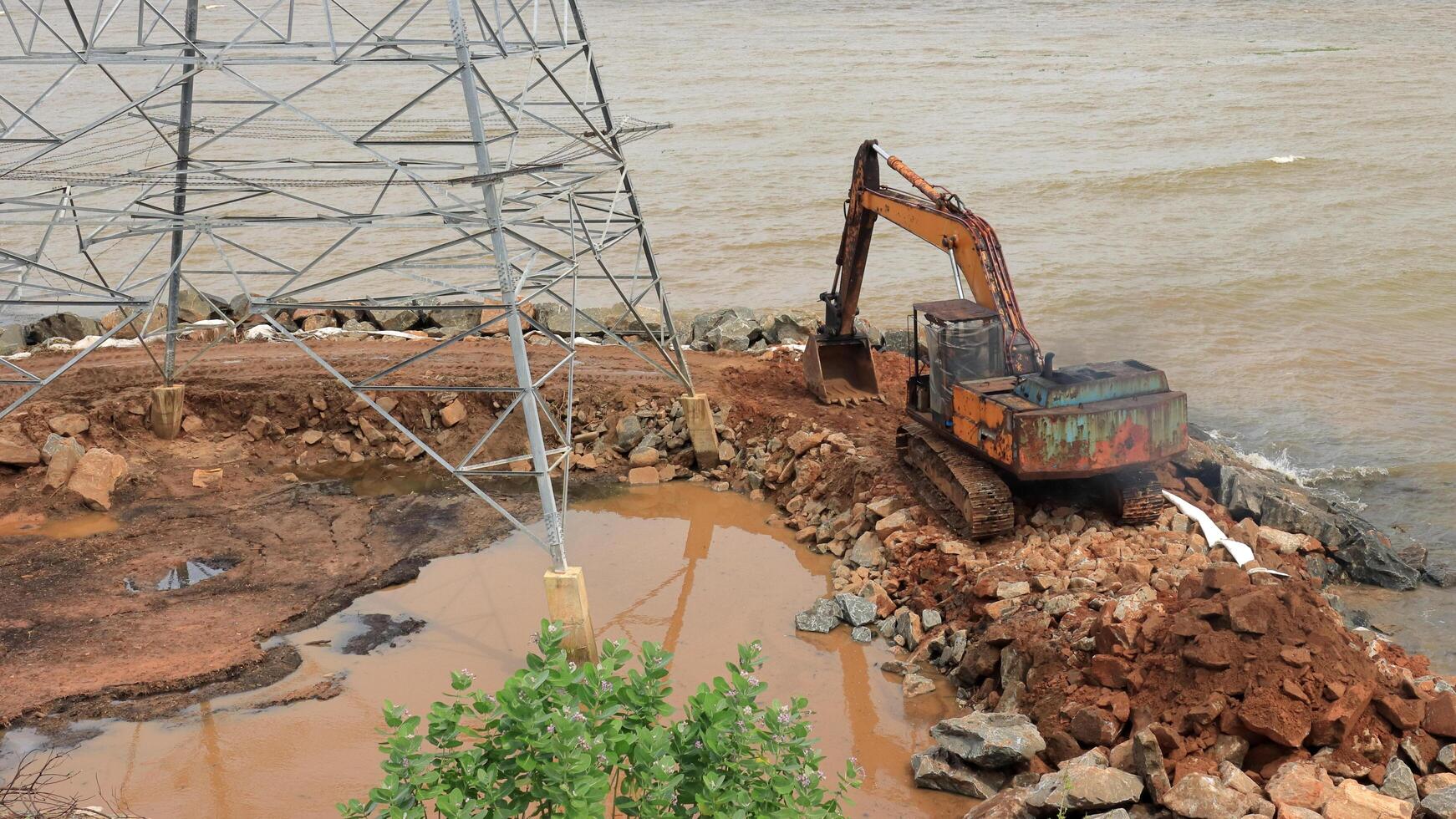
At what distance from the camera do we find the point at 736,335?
18531mm

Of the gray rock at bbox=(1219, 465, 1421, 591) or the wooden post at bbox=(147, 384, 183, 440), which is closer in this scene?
the gray rock at bbox=(1219, 465, 1421, 591)

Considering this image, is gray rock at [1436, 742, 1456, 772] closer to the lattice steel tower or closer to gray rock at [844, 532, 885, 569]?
gray rock at [844, 532, 885, 569]

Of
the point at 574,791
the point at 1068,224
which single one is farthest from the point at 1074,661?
the point at 1068,224

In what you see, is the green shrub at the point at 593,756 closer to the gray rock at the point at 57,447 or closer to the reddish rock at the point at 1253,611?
the reddish rock at the point at 1253,611

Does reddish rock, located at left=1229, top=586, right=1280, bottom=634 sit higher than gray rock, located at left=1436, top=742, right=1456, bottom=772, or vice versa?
reddish rock, located at left=1229, top=586, right=1280, bottom=634

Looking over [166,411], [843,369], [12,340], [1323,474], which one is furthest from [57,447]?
[1323,474]

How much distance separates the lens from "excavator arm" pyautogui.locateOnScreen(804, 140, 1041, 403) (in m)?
12.0

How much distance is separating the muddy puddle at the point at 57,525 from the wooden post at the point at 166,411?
1945 millimetres

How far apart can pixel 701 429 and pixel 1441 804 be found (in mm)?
9201

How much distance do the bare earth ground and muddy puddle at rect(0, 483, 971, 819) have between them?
0.44 metres

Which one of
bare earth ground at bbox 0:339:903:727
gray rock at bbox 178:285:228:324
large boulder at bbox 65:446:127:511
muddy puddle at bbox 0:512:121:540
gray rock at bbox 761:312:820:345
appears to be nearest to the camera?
bare earth ground at bbox 0:339:903:727

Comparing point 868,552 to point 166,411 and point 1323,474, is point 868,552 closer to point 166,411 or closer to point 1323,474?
point 1323,474

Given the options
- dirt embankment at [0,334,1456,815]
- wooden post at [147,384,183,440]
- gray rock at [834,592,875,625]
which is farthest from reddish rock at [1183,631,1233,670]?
wooden post at [147,384,183,440]

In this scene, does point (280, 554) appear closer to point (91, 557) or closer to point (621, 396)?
point (91, 557)
